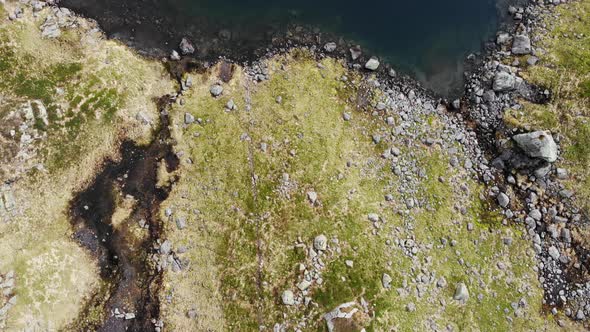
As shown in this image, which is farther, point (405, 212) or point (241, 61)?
point (241, 61)

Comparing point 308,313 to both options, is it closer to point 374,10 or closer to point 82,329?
point 82,329

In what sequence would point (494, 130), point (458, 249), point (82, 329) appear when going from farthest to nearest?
point (494, 130), point (458, 249), point (82, 329)

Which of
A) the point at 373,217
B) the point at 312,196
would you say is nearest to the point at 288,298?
the point at 312,196

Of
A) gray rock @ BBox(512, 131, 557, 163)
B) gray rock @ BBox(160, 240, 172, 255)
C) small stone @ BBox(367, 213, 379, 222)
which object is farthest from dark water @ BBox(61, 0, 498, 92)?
gray rock @ BBox(160, 240, 172, 255)

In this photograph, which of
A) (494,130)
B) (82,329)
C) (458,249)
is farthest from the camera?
(494,130)

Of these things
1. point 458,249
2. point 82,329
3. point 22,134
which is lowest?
point 82,329

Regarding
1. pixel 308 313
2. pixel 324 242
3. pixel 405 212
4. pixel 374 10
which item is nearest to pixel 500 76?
pixel 374 10

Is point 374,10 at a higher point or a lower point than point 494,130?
higher

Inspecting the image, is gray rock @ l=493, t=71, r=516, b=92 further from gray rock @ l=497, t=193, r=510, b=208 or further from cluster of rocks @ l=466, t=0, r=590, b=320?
gray rock @ l=497, t=193, r=510, b=208
